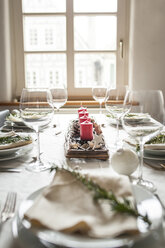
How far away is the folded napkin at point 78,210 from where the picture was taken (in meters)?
0.40

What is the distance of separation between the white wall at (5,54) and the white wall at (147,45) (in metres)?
1.28

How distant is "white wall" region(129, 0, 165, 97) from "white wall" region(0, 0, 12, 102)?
50.2 inches

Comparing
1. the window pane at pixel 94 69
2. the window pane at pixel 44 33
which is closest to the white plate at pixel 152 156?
the window pane at pixel 94 69

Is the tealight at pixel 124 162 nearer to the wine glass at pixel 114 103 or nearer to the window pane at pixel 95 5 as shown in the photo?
the wine glass at pixel 114 103

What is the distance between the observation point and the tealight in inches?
28.5

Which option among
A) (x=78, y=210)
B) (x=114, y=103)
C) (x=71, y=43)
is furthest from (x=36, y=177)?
(x=71, y=43)

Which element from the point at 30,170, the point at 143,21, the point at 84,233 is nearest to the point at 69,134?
the point at 30,170

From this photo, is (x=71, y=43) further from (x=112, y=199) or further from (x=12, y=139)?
(x=112, y=199)

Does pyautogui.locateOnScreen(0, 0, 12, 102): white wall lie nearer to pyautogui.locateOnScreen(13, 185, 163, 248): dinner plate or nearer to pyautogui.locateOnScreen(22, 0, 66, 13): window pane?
pyautogui.locateOnScreen(22, 0, 66, 13): window pane

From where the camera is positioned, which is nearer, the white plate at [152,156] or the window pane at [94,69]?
the white plate at [152,156]

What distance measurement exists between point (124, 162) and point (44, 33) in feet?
8.46

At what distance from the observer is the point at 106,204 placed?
46 centimetres

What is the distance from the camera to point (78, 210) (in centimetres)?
45

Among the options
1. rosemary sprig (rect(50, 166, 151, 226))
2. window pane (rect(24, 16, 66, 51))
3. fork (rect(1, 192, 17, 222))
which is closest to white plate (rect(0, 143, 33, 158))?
fork (rect(1, 192, 17, 222))
